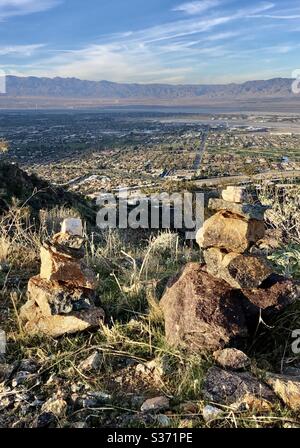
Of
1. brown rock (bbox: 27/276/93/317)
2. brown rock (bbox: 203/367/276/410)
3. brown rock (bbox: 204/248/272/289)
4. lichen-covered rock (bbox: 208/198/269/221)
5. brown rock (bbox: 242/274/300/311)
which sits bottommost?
brown rock (bbox: 203/367/276/410)

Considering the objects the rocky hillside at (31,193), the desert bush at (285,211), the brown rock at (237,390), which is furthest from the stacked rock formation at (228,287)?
the rocky hillside at (31,193)

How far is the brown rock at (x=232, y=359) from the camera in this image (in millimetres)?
3027

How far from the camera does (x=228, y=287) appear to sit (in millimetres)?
3477

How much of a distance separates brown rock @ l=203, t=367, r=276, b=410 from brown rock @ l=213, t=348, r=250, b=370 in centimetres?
8

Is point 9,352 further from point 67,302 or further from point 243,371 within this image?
point 243,371

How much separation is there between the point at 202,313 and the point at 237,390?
24.2 inches

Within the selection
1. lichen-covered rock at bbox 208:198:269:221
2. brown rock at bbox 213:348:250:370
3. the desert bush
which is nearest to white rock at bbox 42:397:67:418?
brown rock at bbox 213:348:250:370

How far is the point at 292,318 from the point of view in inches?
141

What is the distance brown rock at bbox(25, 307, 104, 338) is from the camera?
355 centimetres

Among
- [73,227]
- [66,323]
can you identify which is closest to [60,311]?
[66,323]

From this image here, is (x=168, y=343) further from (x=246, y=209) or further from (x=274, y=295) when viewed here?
(x=246, y=209)

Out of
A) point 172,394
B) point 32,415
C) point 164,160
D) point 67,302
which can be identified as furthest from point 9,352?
point 164,160

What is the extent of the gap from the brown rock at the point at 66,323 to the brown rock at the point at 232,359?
97 centimetres

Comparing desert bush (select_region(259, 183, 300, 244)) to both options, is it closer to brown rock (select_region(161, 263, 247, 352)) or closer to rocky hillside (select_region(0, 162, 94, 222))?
brown rock (select_region(161, 263, 247, 352))
